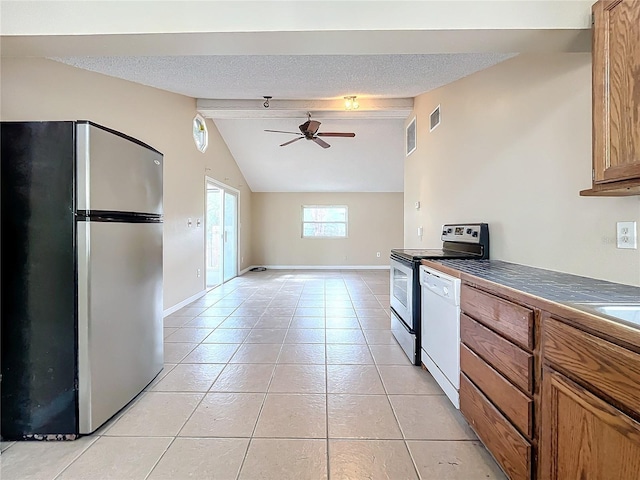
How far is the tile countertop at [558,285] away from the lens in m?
1.20

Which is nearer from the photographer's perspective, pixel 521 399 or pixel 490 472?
pixel 521 399

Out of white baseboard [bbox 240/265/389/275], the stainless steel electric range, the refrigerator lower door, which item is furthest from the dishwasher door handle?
white baseboard [bbox 240/265/389/275]

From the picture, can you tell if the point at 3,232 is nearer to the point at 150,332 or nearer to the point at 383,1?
the point at 150,332

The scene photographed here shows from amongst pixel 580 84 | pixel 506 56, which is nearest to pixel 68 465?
pixel 580 84

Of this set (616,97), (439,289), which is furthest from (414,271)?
(616,97)

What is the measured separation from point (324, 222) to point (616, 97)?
7.87 m

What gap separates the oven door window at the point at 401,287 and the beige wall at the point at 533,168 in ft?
2.50

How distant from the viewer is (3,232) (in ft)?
5.47

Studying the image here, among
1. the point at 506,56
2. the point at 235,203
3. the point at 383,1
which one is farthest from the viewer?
the point at 235,203

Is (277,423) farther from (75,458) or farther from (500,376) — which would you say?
(500,376)

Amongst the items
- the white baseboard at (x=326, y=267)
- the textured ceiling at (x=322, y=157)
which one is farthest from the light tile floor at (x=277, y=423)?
the white baseboard at (x=326, y=267)

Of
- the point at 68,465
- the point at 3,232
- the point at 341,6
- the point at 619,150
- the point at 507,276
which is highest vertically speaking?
the point at 341,6

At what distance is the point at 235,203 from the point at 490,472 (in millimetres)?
6863

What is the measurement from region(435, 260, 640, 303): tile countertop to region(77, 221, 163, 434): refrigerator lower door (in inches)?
78.4
